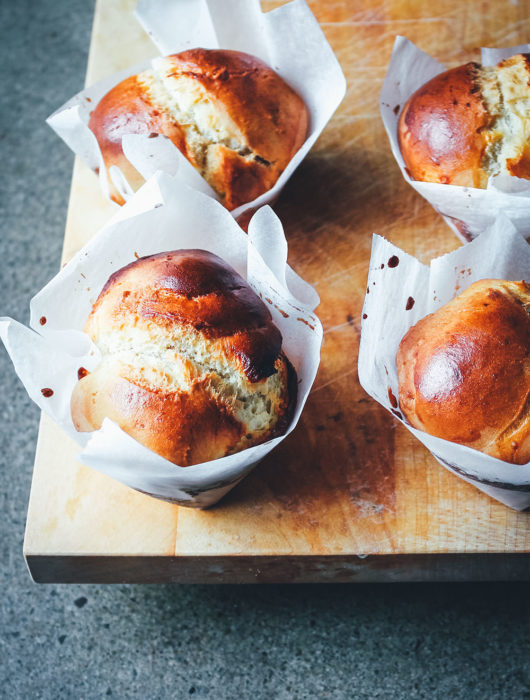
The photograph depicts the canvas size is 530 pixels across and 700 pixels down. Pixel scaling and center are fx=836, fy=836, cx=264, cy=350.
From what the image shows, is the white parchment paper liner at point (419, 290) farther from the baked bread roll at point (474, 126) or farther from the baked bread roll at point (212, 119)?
the baked bread roll at point (212, 119)

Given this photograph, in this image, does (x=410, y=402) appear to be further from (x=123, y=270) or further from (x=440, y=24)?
(x=440, y=24)

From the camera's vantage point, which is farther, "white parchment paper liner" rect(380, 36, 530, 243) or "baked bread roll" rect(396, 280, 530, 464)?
"white parchment paper liner" rect(380, 36, 530, 243)

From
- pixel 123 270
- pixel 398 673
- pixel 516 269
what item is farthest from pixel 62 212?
pixel 398 673

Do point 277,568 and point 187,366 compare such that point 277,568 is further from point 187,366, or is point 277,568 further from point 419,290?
point 419,290

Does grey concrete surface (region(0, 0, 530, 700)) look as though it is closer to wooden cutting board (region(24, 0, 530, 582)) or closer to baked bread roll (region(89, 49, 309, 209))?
wooden cutting board (region(24, 0, 530, 582))

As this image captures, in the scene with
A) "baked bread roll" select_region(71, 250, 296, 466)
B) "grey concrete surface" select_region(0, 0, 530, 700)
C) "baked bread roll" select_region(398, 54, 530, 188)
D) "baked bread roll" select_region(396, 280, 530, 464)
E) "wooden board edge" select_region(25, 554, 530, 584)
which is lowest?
"grey concrete surface" select_region(0, 0, 530, 700)

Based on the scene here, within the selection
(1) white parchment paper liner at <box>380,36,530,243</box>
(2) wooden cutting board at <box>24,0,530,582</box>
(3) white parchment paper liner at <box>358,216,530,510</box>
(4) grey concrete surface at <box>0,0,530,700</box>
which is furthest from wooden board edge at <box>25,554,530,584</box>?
(1) white parchment paper liner at <box>380,36,530,243</box>
